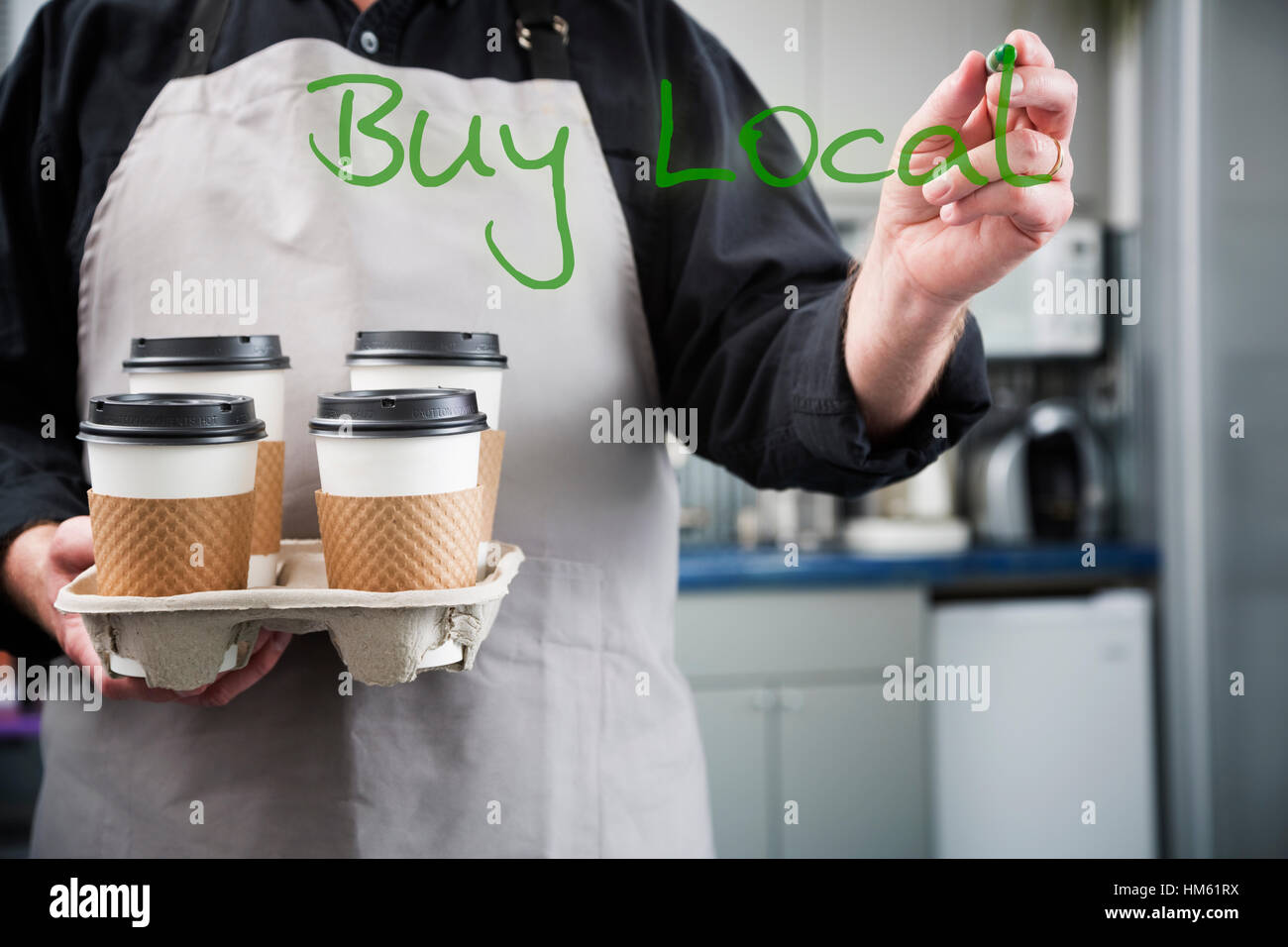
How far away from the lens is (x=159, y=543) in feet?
1.51

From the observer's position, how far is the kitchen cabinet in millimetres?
1622

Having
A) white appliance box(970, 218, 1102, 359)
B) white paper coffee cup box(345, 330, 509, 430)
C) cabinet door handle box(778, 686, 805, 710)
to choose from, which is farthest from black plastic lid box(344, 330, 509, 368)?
white appliance box(970, 218, 1102, 359)

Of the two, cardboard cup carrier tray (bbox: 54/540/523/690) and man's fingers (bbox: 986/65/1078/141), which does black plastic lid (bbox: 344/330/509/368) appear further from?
man's fingers (bbox: 986/65/1078/141)

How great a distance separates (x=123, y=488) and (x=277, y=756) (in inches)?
9.6

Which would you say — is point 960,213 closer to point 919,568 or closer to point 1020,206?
point 1020,206

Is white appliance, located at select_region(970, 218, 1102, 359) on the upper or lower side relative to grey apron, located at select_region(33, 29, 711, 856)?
upper

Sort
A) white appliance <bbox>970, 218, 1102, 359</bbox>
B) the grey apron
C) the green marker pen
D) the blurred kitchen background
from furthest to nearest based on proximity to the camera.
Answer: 1. white appliance <bbox>970, 218, 1102, 359</bbox>
2. the blurred kitchen background
3. the grey apron
4. the green marker pen

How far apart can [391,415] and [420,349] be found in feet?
0.26

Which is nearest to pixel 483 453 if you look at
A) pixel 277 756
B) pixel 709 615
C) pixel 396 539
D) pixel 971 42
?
pixel 396 539

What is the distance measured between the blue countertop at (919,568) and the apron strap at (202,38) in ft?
Answer: 3.53

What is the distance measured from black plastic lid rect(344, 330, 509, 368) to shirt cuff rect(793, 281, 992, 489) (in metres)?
0.18

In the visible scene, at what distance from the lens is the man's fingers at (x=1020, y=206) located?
0.40 metres

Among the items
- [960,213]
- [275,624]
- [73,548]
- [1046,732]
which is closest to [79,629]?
[73,548]

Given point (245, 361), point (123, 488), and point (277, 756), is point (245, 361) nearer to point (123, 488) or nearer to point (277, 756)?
point (123, 488)
